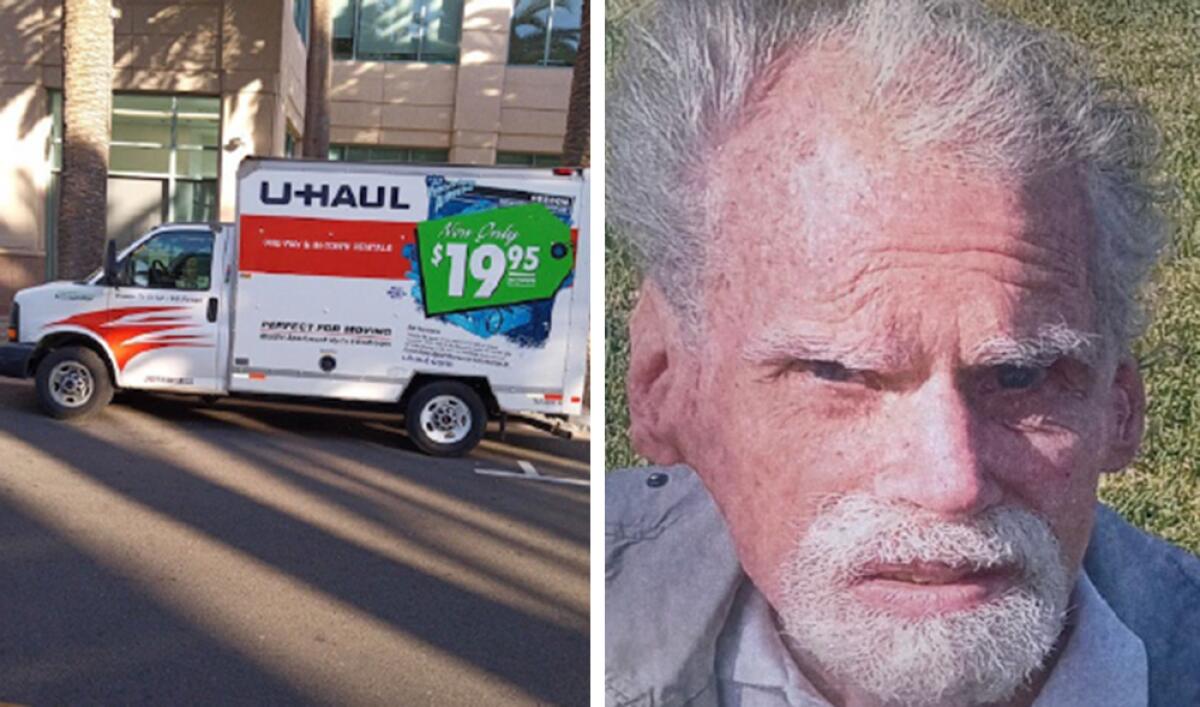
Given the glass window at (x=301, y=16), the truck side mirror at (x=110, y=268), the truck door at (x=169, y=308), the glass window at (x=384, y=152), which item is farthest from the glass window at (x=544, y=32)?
the truck side mirror at (x=110, y=268)

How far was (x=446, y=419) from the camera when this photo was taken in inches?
450

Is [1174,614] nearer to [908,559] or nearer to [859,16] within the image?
[908,559]

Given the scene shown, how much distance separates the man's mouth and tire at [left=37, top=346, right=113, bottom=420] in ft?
35.6

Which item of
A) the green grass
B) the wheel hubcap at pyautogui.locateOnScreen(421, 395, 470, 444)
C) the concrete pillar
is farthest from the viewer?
the concrete pillar

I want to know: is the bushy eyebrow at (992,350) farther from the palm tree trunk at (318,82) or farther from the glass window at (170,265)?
the palm tree trunk at (318,82)

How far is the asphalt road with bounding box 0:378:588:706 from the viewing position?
5.59 metres

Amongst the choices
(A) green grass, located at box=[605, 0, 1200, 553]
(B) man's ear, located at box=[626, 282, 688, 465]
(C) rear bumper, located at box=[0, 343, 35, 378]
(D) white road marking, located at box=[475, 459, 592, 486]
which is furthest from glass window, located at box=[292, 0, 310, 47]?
(A) green grass, located at box=[605, 0, 1200, 553]

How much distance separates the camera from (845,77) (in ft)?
6.50

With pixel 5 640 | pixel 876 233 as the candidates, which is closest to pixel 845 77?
pixel 876 233

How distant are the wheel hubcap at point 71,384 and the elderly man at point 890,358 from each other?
10.6 metres

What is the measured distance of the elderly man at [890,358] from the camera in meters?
1.92

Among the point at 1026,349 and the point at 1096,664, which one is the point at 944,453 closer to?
the point at 1026,349

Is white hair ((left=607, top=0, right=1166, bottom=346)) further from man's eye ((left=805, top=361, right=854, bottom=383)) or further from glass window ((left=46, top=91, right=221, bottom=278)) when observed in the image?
glass window ((left=46, top=91, right=221, bottom=278))

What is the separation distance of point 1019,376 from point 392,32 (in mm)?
26910
